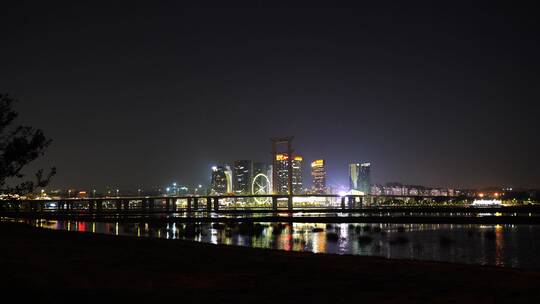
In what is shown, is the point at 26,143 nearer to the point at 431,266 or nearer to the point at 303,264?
the point at 303,264

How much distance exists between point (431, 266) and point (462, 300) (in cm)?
485

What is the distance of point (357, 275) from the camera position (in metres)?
12.5

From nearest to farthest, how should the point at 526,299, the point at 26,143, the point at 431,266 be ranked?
1. the point at 526,299
2. the point at 431,266
3. the point at 26,143

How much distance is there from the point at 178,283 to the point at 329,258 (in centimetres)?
649

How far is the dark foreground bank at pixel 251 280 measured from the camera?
971 centimetres

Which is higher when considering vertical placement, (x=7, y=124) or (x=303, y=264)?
(x=7, y=124)

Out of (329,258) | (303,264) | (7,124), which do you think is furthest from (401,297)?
(7,124)

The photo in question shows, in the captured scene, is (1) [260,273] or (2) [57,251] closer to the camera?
(1) [260,273]

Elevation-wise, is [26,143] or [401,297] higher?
[26,143]

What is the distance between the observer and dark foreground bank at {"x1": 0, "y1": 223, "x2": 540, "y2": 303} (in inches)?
382

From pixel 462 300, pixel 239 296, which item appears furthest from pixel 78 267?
pixel 462 300

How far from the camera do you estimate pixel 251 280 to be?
38.5ft

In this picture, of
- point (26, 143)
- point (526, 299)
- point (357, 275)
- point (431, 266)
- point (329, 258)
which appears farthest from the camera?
point (26, 143)

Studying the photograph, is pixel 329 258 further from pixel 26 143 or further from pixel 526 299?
pixel 26 143
